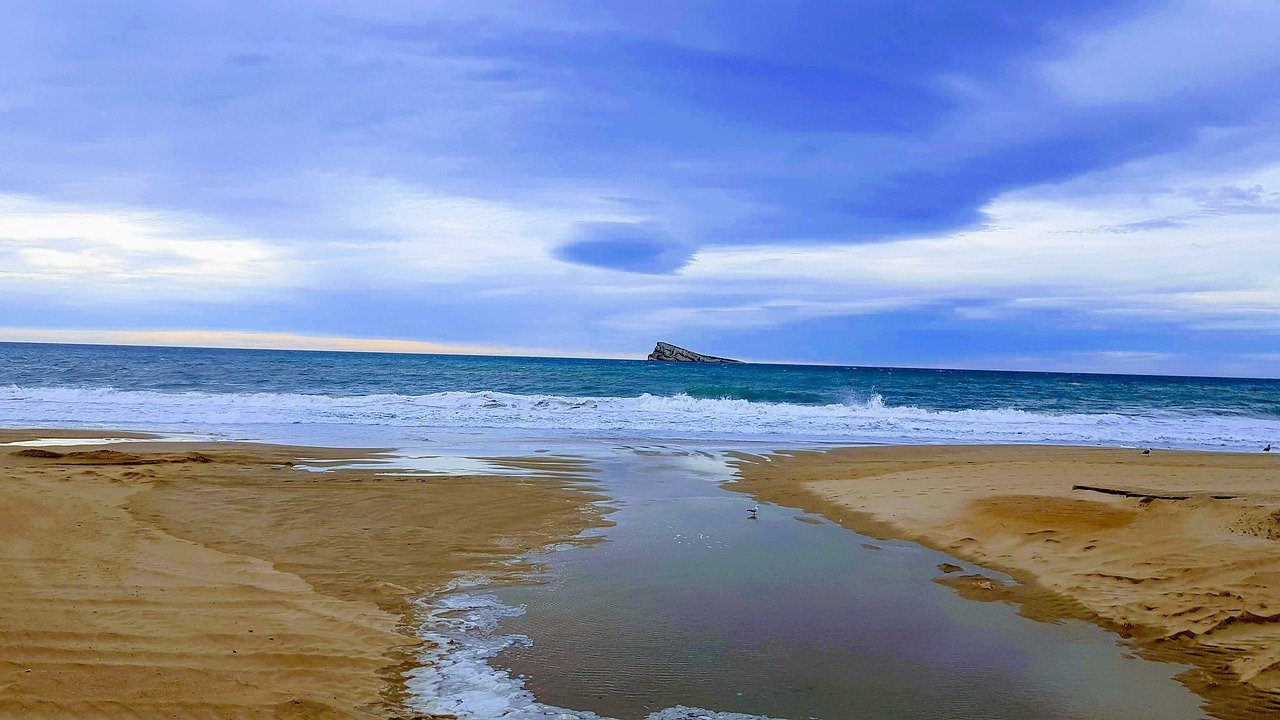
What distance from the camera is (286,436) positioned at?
758 inches

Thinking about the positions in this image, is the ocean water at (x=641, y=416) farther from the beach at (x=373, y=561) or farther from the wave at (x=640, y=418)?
the beach at (x=373, y=561)

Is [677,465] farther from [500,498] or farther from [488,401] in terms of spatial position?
[488,401]

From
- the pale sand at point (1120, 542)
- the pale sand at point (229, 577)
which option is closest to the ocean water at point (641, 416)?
the pale sand at point (229, 577)

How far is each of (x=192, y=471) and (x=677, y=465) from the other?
841 cm

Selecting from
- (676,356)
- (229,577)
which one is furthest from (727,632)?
(676,356)

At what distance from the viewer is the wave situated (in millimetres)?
23094

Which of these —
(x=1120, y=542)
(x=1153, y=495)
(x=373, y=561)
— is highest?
(x=1153, y=495)

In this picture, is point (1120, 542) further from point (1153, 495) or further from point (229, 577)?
point (229, 577)

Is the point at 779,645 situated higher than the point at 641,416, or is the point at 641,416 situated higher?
the point at 641,416

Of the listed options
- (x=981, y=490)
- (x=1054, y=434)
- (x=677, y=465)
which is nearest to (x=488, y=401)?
(x=677, y=465)

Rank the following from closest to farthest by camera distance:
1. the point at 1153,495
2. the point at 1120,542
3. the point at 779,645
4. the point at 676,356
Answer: the point at 779,645
the point at 1120,542
the point at 1153,495
the point at 676,356

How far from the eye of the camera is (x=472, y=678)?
4496mm

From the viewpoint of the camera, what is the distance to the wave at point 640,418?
23.1 meters

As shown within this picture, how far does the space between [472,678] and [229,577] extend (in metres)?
2.79
